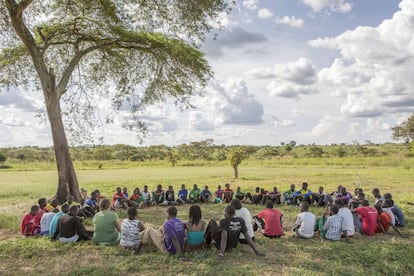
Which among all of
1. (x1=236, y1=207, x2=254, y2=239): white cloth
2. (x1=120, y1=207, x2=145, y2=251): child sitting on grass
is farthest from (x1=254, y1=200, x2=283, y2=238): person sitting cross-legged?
(x1=120, y1=207, x2=145, y2=251): child sitting on grass

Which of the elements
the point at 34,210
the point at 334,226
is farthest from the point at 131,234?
the point at 334,226

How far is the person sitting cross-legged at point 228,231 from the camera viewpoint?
317 inches

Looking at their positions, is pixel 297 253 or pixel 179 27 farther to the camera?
pixel 179 27

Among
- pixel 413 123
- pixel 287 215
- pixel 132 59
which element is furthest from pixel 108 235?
pixel 413 123

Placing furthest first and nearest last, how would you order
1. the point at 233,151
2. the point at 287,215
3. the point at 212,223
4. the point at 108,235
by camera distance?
the point at 233,151
the point at 287,215
the point at 108,235
the point at 212,223

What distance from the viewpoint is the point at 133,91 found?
1664 centimetres

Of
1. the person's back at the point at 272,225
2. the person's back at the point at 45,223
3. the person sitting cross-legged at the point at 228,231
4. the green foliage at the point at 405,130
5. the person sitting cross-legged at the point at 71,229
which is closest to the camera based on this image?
the person sitting cross-legged at the point at 228,231

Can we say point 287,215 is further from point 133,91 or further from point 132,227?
point 133,91

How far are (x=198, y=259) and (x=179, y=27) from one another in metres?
10.1

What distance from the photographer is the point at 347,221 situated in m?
9.36

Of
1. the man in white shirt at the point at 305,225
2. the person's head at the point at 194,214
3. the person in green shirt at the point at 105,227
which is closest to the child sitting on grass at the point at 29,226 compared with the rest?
the person in green shirt at the point at 105,227

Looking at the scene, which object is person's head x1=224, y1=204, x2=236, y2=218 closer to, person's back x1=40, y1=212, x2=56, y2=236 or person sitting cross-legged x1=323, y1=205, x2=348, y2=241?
person sitting cross-legged x1=323, y1=205, x2=348, y2=241

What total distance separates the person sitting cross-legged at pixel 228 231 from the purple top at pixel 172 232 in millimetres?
599

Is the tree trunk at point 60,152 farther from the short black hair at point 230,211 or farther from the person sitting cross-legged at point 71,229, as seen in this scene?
the short black hair at point 230,211
